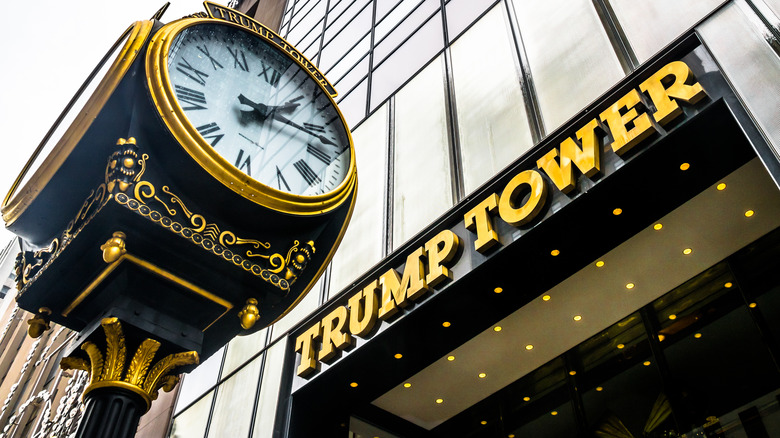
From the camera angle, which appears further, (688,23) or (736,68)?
(688,23)

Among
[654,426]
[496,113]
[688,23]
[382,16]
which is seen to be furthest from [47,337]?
[688,23]

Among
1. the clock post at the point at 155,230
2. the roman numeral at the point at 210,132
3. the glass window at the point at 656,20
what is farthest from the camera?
the glass window at the point at 656,20

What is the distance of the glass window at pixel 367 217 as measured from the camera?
8.84 m

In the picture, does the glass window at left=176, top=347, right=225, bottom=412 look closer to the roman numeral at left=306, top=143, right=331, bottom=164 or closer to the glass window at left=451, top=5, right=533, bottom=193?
the glass window at left=451, top=5, right=533, bottom=193

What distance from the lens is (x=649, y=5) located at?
265 inches

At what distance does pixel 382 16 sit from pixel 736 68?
923cm

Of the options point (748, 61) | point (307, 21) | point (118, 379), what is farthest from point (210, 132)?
point (307, 21)

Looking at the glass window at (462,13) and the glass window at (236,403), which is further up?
the glass window at (462,13)

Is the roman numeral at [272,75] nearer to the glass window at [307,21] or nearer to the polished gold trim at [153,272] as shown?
the polished gold trim at [153,272]

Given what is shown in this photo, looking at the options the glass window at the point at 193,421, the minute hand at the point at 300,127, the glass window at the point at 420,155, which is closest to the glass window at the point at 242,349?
the glass window at the point at 193,421

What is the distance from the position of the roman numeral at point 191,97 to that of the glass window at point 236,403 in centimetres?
625

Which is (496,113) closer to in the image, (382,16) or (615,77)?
(615,77)

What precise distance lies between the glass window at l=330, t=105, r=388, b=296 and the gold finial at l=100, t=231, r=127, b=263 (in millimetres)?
6181

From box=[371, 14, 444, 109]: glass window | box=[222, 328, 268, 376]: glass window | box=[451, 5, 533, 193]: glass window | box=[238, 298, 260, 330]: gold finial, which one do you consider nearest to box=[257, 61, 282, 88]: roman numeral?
box=[238, 298, 260, 330]: gold finial
